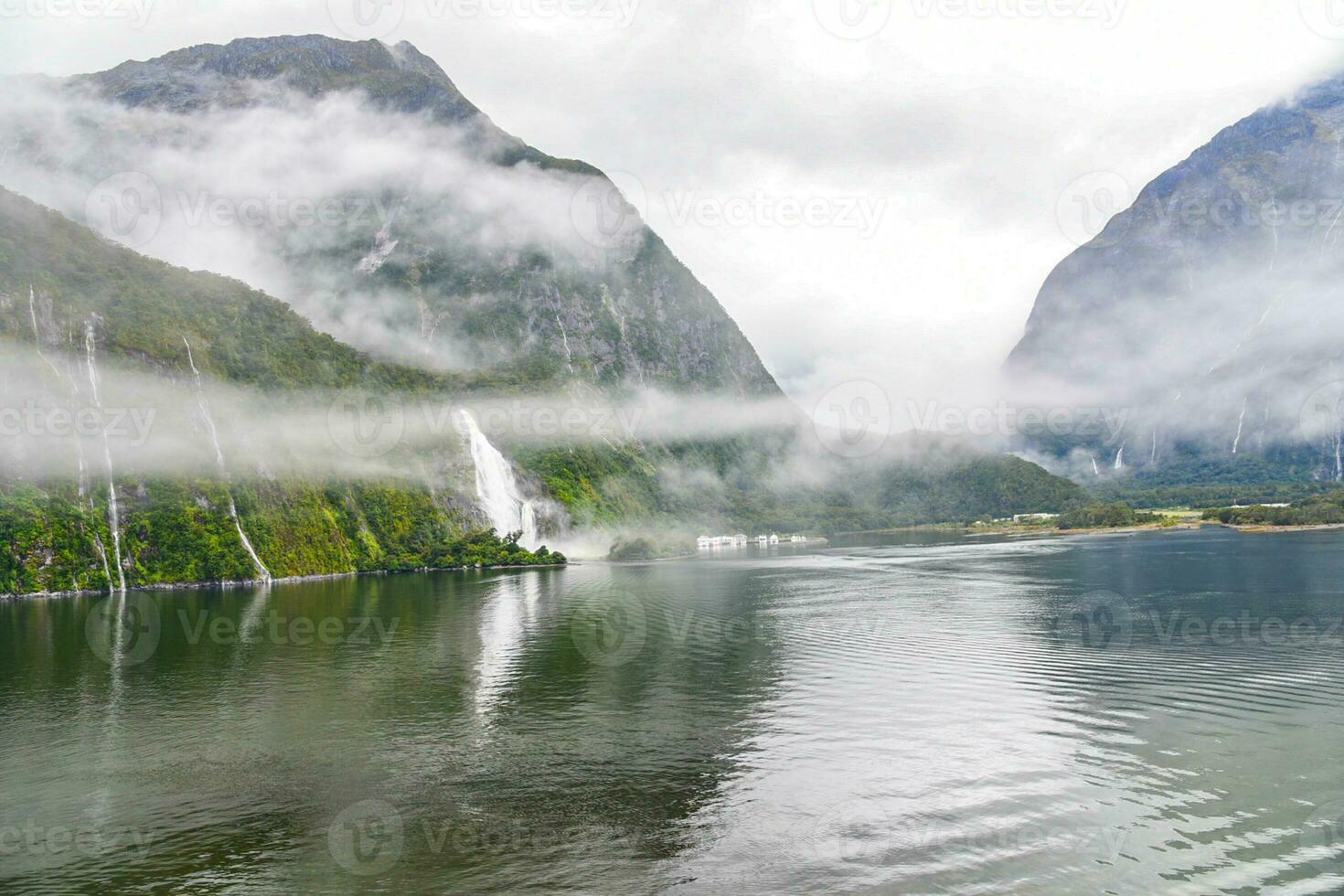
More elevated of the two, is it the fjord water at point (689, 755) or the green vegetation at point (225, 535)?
the green vegetation at point (225, 535)

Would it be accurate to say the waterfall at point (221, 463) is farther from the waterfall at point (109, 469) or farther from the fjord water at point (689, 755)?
the fjord water at point (689, 755)

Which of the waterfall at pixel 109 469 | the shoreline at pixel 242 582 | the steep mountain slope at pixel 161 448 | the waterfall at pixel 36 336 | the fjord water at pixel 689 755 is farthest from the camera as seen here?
the waterfall at pixel 36 336

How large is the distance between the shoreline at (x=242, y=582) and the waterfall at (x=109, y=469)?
390cm

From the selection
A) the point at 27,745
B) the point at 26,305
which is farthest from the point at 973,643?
the point at 26,305

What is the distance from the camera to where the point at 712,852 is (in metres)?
24.0

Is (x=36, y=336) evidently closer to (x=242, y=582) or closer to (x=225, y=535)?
(x=225, y=535)

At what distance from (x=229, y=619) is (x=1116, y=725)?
7685 centimetres

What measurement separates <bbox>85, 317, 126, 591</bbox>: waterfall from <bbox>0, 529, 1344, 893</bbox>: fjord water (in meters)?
50.5

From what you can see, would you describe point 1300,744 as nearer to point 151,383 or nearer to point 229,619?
point 229,619

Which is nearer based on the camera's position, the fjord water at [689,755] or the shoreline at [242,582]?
the fjord water at [689,755]

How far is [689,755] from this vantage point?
33.2 m

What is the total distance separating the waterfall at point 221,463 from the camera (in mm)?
131750

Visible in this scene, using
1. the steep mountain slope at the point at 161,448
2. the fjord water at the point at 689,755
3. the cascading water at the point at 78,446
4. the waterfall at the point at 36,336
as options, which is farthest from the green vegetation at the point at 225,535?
the fjord water at the point at 689,755

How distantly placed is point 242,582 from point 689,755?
116927 millimetres
